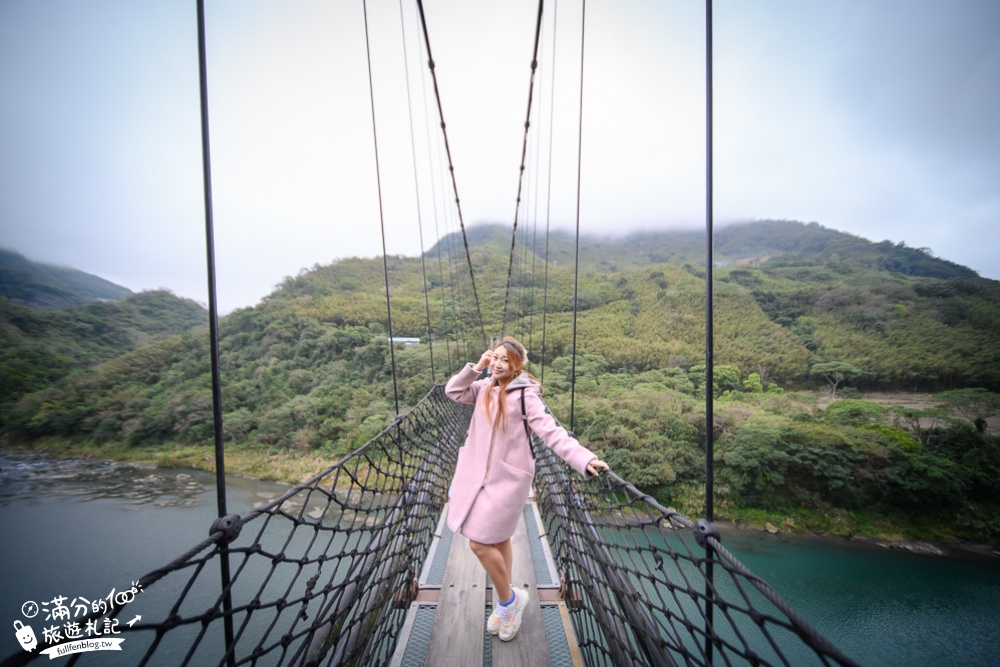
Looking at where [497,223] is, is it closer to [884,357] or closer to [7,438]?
[884,357]

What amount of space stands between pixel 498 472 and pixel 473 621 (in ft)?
1.58

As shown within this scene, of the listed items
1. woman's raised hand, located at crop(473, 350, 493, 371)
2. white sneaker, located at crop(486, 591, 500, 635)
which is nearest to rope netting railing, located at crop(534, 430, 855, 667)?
white sneaker, located at crop(486, 591, 500, 635)

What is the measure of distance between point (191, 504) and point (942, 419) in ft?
65.5

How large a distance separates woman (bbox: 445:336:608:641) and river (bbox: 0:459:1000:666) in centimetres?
840

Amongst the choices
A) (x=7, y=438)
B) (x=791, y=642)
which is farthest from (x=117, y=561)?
(x=791, y=642)

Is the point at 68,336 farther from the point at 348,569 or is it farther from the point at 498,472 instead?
the point at 498,472

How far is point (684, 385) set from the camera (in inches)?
506

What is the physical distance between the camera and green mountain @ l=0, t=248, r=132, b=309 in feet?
51.9

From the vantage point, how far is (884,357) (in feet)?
44.7

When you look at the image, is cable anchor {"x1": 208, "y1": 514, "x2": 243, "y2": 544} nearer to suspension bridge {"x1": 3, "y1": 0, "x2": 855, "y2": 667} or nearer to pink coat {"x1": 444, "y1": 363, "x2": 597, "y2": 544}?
suspension bridge {"x1": 3, "y1": 0, "x2": 855, "y2": 667}

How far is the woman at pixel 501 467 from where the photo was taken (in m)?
0.88

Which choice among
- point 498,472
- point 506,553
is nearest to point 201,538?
point 506,553

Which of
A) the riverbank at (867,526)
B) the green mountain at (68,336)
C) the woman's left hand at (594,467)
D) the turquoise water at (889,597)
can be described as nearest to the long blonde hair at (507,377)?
the woman's left hand at (594,467)

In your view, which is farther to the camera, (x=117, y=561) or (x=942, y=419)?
(x=942, y=419)
